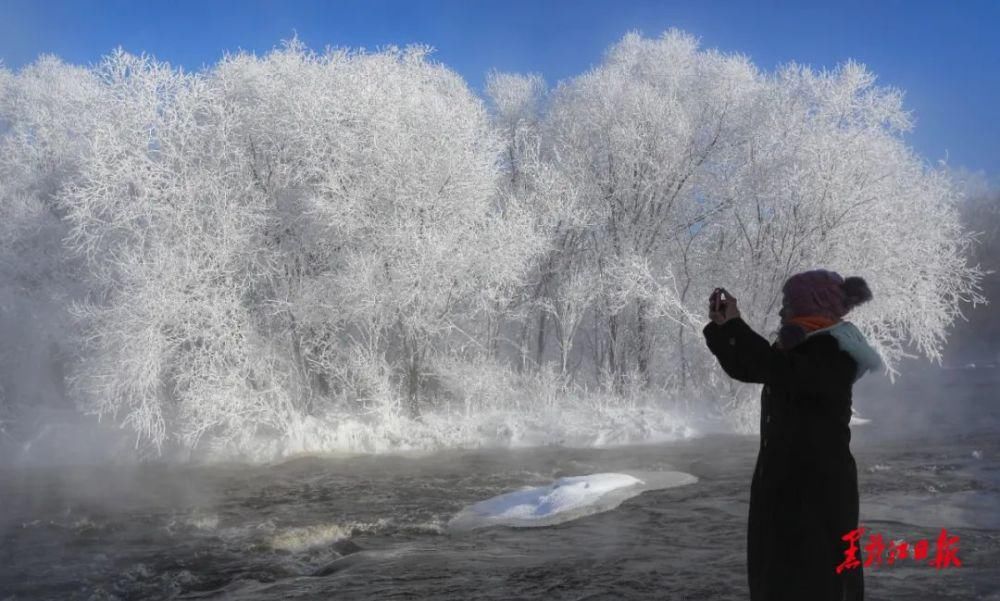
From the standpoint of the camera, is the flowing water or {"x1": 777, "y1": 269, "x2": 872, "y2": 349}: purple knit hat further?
the flowing water

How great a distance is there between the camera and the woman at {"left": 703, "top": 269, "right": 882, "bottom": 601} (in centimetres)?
363

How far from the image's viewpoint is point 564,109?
28.0 metres

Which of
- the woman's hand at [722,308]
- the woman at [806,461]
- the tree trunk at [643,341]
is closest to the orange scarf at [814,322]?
the woman at [806,461]

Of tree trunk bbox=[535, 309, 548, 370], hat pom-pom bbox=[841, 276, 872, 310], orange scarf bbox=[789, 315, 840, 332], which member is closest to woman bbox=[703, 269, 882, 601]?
orange scarf bbox=[789, 315, 840, 332]

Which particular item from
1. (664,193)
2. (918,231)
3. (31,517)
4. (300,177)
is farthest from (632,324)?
(31,517)

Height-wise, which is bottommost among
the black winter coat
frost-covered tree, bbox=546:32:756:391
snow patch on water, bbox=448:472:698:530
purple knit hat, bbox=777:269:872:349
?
snow patch on water, bbox=448:472:698:530

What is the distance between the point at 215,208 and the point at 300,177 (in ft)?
7.09

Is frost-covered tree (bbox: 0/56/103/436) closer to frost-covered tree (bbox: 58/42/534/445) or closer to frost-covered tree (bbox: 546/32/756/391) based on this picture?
frost-covered tree (bbox: 58/42/534/445)

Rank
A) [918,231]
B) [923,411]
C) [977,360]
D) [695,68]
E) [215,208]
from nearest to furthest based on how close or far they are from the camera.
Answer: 1. [215,208]
2. [918,231]
3. [923,411]
4. [695,68]
5. [977,360]

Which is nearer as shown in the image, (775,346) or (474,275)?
(775,346)

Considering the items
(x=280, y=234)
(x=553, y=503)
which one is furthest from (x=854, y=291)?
(x=280, y=234)

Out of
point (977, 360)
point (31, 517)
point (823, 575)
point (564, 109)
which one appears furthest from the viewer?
point (977, 360)

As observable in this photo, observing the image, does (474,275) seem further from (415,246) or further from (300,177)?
(300,177)

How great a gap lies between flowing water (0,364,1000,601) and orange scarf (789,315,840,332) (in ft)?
14.4
